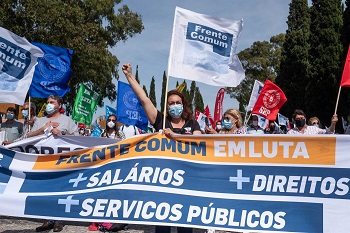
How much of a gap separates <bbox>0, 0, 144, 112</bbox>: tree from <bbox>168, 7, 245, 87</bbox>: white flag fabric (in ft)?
54.1

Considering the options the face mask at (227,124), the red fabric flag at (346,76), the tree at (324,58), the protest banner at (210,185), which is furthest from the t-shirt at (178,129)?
the tree at (324,58)

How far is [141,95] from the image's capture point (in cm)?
457

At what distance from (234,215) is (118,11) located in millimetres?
27257

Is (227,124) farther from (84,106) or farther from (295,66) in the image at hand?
(295,66)

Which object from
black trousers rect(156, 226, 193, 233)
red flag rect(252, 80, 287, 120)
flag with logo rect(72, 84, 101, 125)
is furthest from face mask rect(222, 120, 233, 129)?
flag with logo rect(72, 84, 101, 125)

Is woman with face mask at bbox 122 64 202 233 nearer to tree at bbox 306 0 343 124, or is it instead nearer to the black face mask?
the black face mask

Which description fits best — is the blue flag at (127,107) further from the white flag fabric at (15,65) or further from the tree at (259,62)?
the tree at (259,62)

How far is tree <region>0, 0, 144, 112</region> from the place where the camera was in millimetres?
20681

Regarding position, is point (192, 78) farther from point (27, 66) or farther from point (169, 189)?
point (27, 66)

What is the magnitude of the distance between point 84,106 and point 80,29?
10.1 meters

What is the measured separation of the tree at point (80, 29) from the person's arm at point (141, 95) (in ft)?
55.5

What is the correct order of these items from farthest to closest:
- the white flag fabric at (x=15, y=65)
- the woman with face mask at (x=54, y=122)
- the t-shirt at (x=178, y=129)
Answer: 1. the white flag fabric at (x=15, y=65)
2. the woman with face mask at (x=54, y=122)
3. the t-shirt at (x=178, y=129)

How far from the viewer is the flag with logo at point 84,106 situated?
507 inches

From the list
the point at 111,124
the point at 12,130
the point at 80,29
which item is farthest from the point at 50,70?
the point at 80,29
